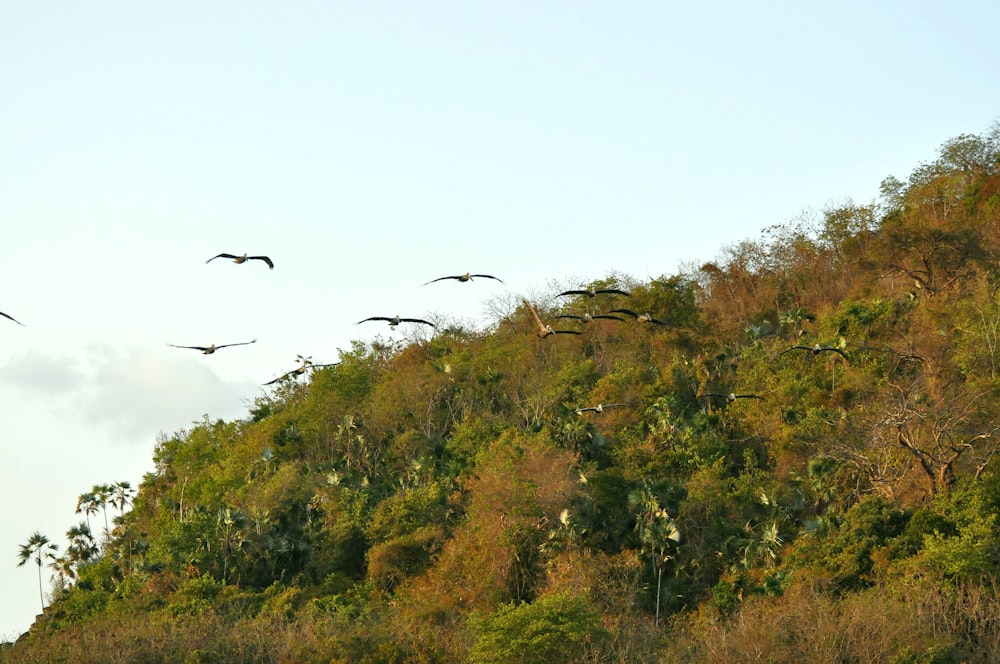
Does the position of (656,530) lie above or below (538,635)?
above

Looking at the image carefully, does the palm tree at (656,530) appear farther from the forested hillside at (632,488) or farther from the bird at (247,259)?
the bird at (247,259)

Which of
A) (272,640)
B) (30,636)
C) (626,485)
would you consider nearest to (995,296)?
(626,485)

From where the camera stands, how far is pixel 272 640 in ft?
116

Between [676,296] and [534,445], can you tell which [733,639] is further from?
[676,296]

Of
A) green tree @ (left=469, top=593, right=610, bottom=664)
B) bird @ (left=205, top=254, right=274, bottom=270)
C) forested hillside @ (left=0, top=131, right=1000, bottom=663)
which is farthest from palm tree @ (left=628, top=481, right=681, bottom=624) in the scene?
bird @ (left=205, top=254, right=274, bottom=270)

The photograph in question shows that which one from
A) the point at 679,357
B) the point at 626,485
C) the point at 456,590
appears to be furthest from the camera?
the point at 679,357

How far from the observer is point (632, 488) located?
43281 millimetres

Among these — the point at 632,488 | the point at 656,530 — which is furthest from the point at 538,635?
the point at 632,488

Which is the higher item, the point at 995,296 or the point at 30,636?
the point at 995,296

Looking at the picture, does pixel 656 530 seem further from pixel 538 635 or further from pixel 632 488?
pixel 538 635


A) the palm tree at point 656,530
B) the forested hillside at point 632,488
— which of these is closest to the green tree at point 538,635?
the forested hillside at point 632,488

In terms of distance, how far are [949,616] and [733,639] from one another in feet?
19.1

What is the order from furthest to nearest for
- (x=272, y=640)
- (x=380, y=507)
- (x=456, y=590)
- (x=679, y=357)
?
1. (x=679, y=357)
2. (x=380, y=507)
3. (x=456, y=590)
4. (x=272, y=640)

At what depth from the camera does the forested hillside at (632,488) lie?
112 ft
